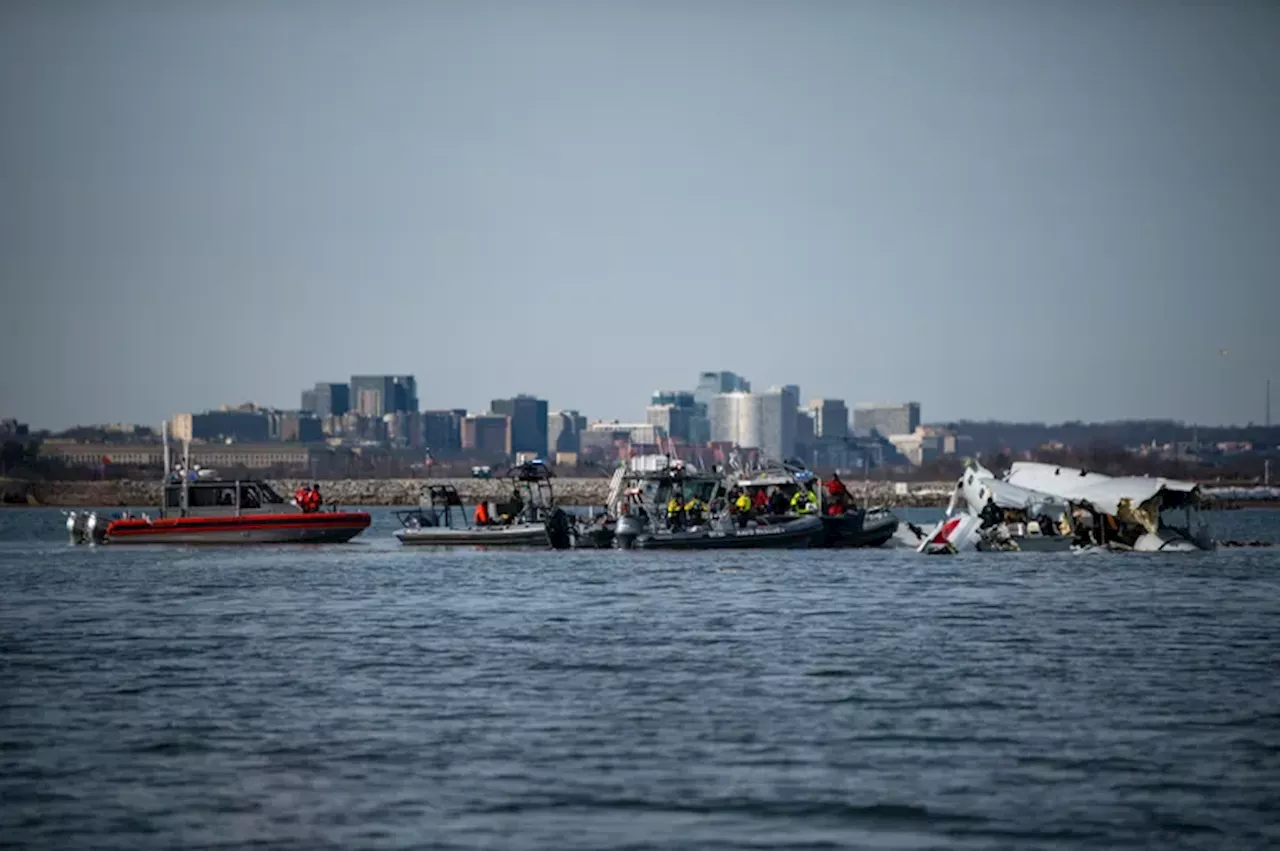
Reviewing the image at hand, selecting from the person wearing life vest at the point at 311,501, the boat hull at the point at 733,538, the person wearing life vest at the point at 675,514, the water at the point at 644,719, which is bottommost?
the water at the point at 644,719

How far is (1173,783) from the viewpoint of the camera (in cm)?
2280

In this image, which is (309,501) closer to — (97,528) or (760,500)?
(97,528)

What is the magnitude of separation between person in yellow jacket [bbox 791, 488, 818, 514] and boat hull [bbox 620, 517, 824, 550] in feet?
13.9

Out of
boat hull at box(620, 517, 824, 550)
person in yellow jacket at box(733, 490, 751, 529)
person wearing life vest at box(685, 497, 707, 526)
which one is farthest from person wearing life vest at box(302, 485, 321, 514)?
person in yellow jacket at box(733, 490, 751, 529)

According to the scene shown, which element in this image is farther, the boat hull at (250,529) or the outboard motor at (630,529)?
the boat hull at (250,529)

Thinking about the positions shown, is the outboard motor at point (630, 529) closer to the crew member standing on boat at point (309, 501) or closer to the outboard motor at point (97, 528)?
the crew member standing on boat at point (309, 501)

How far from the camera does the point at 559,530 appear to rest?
250 feet

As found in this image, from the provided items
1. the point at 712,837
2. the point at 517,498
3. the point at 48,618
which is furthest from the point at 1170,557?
the point at 712,837

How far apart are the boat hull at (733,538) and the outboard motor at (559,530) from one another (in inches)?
157

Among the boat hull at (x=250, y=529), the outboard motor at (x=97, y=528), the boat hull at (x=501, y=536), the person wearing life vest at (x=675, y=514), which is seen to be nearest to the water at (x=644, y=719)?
the person wearing life vest at (x=675, y=514)

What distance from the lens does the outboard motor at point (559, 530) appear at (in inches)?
2980

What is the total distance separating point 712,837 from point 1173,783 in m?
6.21

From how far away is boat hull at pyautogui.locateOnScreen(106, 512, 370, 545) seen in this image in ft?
264

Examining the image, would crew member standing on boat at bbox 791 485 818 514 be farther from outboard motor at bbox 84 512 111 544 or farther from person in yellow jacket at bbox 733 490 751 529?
outboard motor at bbox 84 512 111 544
